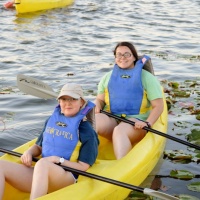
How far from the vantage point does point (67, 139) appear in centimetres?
368

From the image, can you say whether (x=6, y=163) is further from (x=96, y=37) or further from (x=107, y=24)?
(x=107, y=24)

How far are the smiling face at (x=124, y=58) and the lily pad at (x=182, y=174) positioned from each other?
1.08 metres

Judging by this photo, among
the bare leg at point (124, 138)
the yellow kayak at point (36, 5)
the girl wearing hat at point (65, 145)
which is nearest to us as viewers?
the girl wearing hat at point (65, 145)

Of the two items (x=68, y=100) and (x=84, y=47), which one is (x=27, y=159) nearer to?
(x=68, y=100)

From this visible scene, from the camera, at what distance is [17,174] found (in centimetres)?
360

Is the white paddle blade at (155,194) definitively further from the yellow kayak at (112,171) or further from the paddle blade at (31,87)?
the paddle blade at (31,87)

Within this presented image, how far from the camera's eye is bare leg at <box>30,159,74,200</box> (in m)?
3.33

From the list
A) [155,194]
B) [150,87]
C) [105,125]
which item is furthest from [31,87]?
[155,194]

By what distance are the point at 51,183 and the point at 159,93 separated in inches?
61.3

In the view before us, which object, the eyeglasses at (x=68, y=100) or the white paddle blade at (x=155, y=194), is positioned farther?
the eyeglasses at (x=68, y=100)

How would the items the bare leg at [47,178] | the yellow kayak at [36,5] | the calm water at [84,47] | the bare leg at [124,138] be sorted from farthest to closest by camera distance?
the yellow kayak at [36,5] → the calm water at [84,47] → the bare leg at [124,138] → the bare leg at [47,178]

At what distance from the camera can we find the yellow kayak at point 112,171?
3438mm

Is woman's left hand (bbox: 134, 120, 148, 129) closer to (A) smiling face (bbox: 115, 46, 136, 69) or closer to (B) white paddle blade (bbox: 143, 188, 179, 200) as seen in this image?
(A) smiling face (bbox: 115, 46, 136, 69)

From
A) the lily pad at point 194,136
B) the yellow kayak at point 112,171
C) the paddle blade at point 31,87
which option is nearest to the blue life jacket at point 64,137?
the yellow kayak at point 112,171
